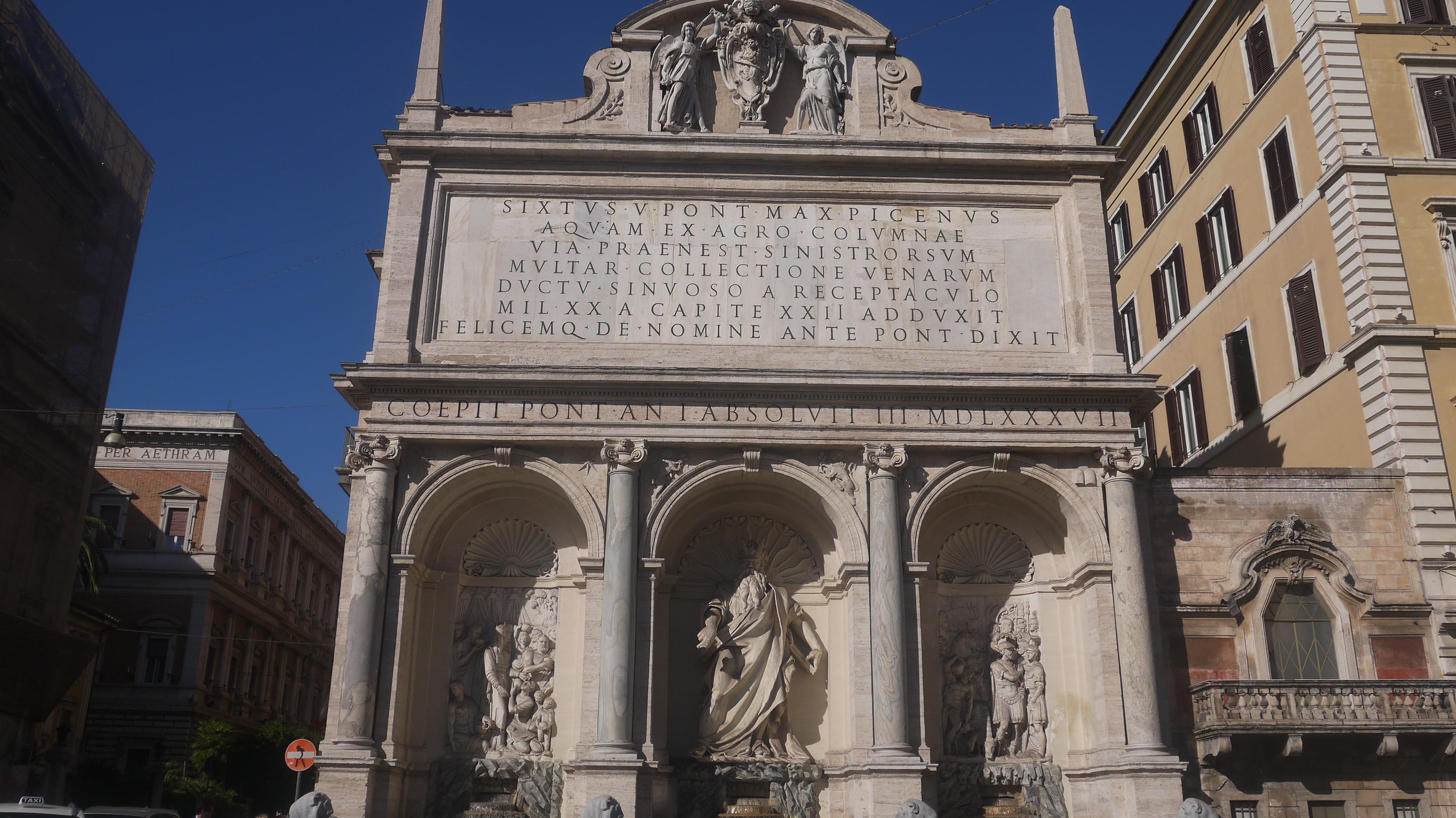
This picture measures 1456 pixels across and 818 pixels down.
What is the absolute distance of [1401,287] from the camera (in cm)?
2212

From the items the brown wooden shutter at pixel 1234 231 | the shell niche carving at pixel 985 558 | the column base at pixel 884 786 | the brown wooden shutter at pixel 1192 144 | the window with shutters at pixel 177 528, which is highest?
the brown wooden shutter at pixel 1192 144

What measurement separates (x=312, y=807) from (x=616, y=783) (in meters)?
5.09

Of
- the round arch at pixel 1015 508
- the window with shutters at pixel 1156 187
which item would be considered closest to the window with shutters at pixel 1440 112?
the window with shutters at pixel 1156 187

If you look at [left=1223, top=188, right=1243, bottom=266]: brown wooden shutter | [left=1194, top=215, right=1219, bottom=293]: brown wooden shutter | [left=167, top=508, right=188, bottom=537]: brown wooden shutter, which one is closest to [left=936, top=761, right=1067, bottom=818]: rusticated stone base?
[left=1223, top=188, right=1243, bottom=266]: brown wooden shutter

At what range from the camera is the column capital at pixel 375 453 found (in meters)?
18.8

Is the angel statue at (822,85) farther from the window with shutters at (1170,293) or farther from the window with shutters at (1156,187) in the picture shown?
the window with shutters at (1156,187)

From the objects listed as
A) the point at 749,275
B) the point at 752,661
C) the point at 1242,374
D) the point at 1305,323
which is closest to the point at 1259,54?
the point at 1305,323

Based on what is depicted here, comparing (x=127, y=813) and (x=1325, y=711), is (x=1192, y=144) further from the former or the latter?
(x=127, y=813)

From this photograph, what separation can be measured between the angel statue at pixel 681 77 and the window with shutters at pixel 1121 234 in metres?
15.7

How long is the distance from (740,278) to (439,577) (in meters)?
6.99

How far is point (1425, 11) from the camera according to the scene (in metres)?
24.8

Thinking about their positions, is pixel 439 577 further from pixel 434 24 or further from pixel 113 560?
pixel 113 560

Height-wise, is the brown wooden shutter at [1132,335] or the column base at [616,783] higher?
the brown wooden shutter at [1132,335]

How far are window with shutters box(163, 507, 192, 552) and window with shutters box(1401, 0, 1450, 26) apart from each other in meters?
35.5
